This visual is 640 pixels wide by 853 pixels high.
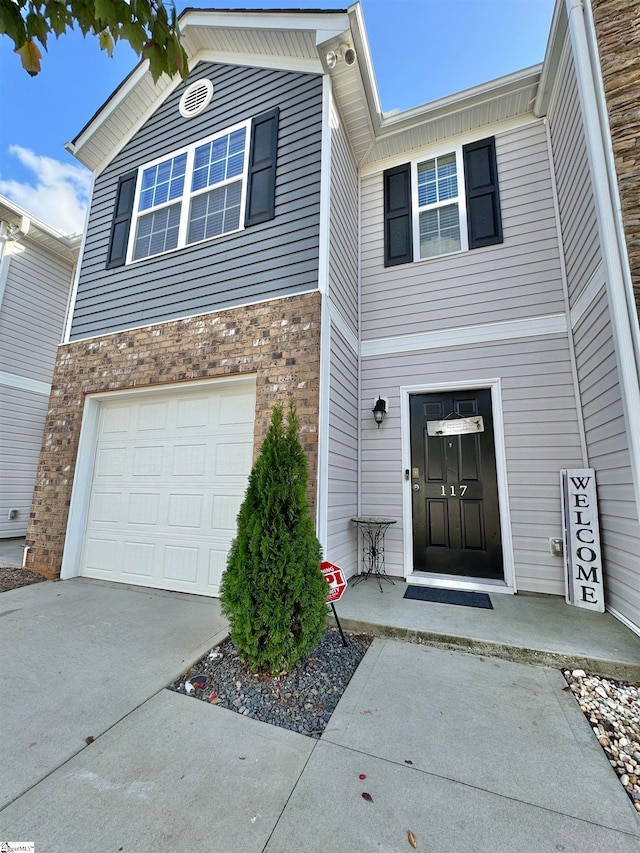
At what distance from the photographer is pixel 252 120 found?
171 inches

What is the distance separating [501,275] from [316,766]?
4.40 m

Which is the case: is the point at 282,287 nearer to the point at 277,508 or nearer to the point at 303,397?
the point at 303,397

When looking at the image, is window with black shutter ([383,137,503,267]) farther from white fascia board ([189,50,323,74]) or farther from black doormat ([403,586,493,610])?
black doormat ([403,586,493,610])

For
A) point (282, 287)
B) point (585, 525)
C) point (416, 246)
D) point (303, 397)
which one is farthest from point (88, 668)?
point (416, 246)

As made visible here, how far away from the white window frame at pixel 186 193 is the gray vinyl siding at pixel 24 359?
3390 mm

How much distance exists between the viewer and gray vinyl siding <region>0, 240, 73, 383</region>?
6.46 meters

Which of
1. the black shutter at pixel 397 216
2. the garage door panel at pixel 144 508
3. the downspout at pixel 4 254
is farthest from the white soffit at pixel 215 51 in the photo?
the garage door panel at pixel 144 508

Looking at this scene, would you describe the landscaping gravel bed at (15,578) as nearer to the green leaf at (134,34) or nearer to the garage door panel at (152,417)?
the garage door panel at (152,417)

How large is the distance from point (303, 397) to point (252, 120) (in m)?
3.55

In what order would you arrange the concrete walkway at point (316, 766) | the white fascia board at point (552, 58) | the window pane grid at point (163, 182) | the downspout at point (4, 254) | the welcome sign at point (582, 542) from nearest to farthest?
the concrete walkway at point (316, 766) < the welcome sign at point (582, 542) < the white fascia board at point (552, 58) < the window pane grid at point (163, 182) < the downspout at point (4, 254)

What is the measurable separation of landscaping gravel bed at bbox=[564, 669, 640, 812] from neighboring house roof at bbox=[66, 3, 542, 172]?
5.46 meters

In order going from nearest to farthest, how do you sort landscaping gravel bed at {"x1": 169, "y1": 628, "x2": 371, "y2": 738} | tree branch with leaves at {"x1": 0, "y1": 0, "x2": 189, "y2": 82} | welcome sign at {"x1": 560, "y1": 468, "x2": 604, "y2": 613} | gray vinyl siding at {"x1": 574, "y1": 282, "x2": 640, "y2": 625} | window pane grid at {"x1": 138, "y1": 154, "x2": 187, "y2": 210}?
tree branch with leaves at {"x1": 0, "y1": 0, "x2": 189, "y2": 82} < landscaping gravel bed at {"x1": 169, "y1": 628, "x2": 371, "y2": 738} < gray vinyl siding at {"x1": 574, "y1": 282, "x2": 640, "y2": 625} < welcome sign at {"x1": 560, "y1": 468, "x2": 604, "y2": 613} < window pane grid at {"x1": 138, "y1": 154, "x2": 187, "y2": 210}

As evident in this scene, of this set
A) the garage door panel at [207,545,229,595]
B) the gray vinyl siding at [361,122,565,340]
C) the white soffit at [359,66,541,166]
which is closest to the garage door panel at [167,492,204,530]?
the garage door panel at [207,545,229,595]

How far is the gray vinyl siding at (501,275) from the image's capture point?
3.88 metres
